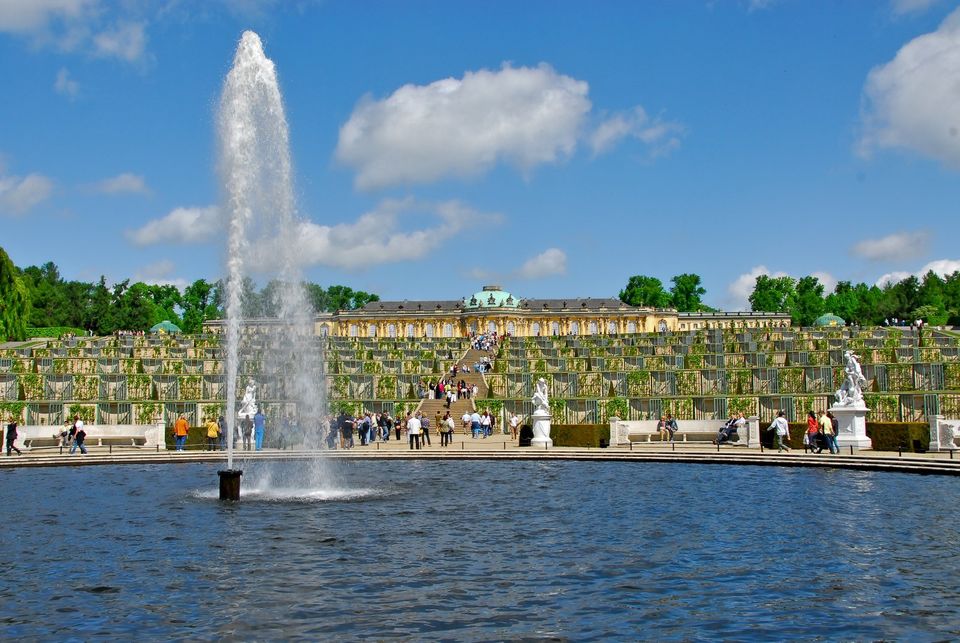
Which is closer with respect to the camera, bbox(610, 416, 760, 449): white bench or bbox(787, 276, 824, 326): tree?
bbox(610, 416, 760, 449): white bench

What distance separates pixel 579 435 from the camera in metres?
45.5

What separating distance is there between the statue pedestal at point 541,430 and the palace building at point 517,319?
13832 centimetres

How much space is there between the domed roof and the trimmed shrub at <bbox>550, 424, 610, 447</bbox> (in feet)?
456

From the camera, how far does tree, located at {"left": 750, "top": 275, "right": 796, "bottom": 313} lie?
637 ft

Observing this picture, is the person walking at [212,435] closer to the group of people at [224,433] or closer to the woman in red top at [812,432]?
the group of people at [224,433]

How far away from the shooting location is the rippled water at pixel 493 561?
13.6 meters

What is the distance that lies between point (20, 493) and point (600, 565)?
61.3ft

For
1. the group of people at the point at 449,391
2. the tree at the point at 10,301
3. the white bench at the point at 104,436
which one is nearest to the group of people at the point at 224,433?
the white bench at the point at 104,436

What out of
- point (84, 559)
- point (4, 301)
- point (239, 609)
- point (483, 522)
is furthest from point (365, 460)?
point (4, 301)

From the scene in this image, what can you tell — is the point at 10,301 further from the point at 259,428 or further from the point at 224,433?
the point at 259,428

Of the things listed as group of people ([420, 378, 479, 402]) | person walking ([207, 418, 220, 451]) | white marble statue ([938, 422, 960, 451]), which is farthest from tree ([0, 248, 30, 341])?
white marble statue ([938, 422, 960, 451])

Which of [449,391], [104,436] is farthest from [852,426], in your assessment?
[104,436]

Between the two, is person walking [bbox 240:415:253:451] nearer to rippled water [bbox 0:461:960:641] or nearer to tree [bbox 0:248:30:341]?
rippled water [bbox 0:461:960:641]

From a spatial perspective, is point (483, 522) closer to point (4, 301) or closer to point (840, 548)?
point (840, 548)
